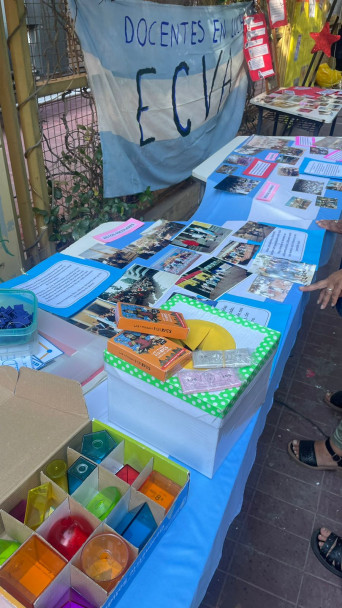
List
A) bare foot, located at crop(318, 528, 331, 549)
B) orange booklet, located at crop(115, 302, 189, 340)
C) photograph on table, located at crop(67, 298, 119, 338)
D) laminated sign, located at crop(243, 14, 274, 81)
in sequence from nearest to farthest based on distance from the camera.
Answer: orange booklet, located at crop(115, 302, 189, 340), photograph on table, located at crop(67, 298, 119, 338), bare foot, located at crop(318, 528, 331, 549), laminated sign, located at crop(243, 14, 274, 81)

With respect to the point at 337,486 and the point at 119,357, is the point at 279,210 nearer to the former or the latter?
the point at 337,486

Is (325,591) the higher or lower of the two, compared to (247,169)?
lower

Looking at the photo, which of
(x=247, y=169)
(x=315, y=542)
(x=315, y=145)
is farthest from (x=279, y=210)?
(x=315, y=542)

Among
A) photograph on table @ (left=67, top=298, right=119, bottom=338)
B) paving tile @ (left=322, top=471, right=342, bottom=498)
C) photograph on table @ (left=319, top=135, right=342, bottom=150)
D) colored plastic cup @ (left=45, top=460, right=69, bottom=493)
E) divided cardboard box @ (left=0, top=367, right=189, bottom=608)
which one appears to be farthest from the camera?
photograph on table @ (left=319, top=135, right=342, bottom=150)

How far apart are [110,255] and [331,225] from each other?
99 centimetres

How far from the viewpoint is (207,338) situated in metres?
0.96

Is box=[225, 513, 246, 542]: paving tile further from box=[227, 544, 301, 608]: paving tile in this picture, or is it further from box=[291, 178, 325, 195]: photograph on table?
box=[291, 178, 325, 195]: photograph on table

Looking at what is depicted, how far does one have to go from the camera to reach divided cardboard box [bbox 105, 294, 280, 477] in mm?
806

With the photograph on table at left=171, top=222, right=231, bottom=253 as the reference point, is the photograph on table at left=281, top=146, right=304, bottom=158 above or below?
above

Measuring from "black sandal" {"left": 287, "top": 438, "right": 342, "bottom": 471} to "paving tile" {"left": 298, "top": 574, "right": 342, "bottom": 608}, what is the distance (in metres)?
0.44

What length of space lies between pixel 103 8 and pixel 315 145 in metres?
1.53

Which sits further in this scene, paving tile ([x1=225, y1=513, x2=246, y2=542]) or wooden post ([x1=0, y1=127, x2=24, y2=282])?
wooden post ([x1=0, y1=127, x2=24, y2=282])

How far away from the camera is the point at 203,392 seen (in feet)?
2.64

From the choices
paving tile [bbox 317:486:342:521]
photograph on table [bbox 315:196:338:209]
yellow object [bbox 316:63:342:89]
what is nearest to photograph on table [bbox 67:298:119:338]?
paving tile [bbox 317:486:342:521]
